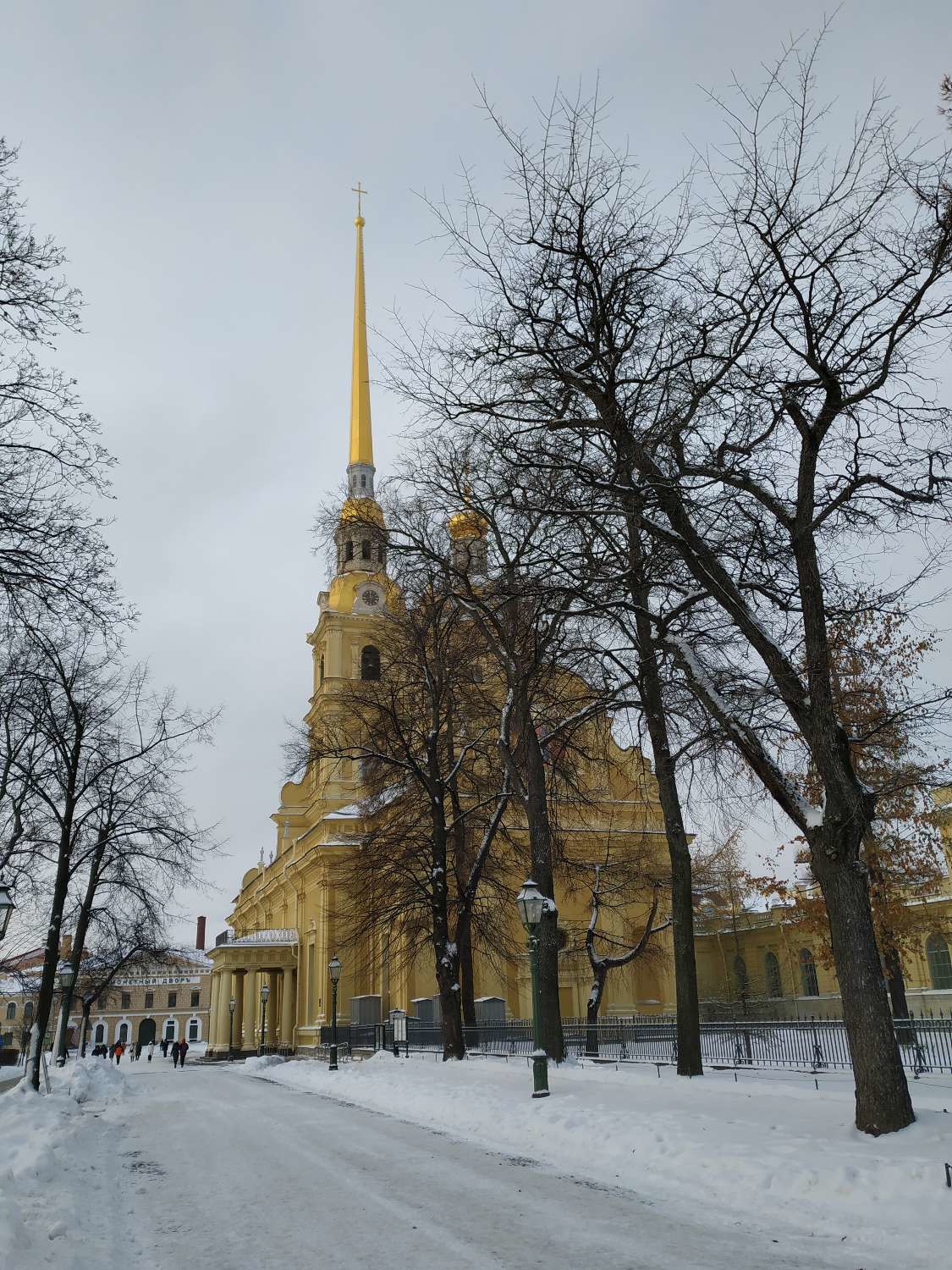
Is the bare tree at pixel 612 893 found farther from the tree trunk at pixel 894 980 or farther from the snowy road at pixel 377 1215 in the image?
the snowy road at pixel 377 1215

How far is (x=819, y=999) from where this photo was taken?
36250 mm

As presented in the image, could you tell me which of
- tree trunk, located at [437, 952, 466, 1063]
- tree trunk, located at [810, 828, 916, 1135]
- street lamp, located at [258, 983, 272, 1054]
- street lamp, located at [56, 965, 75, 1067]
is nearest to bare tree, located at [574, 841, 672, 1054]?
tree trunk, located at [437, 952, 466, 1063]

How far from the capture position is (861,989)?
31.7 feet

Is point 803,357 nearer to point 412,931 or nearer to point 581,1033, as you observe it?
point 412,931

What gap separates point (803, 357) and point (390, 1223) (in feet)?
30.5

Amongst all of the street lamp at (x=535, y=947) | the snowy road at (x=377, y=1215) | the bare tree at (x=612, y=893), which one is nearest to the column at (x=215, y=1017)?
the bare tree at (x=612, y=893)

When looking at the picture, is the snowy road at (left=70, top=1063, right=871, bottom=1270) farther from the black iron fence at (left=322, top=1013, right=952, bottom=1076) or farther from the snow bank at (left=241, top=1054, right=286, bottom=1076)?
the snow bank at (left=241, top=1054, right=286, bottom=1076)

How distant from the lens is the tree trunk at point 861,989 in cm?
924

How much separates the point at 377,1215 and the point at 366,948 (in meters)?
31.4

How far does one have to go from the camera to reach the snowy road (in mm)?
6898

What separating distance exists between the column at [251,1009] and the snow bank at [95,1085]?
89.8 feet

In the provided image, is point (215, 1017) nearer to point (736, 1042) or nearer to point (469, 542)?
point (736, 1042)

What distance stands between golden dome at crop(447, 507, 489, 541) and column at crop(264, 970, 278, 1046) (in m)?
37.7

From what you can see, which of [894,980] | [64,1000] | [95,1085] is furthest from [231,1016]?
[894,980]
